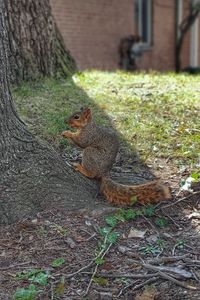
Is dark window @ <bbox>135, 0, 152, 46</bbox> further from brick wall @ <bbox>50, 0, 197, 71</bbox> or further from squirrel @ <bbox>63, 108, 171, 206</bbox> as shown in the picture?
squirrel @ <bbox>63, 108, 171, 206</bbox>

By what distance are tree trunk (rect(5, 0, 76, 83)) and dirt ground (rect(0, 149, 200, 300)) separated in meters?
2.79

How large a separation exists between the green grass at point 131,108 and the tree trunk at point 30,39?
0.56 feet

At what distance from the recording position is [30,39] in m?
6.36

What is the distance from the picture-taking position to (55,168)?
396cm

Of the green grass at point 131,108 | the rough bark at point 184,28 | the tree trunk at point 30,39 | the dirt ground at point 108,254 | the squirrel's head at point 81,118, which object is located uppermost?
the tree trunk at point 30,39

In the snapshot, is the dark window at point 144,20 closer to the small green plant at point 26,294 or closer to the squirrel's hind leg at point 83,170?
the squirrel's hind leg at point 83,170

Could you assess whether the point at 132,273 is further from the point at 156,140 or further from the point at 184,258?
the point at 156,140

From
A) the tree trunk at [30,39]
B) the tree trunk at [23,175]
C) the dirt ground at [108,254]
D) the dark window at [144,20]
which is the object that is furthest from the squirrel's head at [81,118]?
the dark window at [144,20]

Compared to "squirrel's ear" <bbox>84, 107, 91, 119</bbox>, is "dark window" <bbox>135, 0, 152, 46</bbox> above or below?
below

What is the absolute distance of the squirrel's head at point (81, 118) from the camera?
4293 mm

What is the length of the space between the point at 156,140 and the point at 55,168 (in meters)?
Answer: 1.36

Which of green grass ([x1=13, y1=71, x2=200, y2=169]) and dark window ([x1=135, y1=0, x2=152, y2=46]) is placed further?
dark window ([x1=135, y1=0, x2=152, y2=46])

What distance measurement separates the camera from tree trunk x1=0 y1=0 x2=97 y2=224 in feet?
12.2

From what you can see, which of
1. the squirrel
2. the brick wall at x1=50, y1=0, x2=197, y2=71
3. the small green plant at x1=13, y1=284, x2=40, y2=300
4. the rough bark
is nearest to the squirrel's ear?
the squirrel
